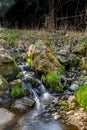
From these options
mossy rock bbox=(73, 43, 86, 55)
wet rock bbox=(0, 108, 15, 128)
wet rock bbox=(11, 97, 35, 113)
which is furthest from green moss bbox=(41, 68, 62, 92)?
mossy rock bbox=(73, 43, 86, 55)

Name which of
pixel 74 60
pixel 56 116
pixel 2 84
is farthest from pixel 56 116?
pixel 74 60

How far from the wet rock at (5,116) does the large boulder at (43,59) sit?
1884mm

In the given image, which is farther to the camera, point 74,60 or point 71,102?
point 74,60

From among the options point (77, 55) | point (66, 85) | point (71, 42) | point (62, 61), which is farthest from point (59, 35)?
point (66, 85)

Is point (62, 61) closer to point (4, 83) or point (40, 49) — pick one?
point (40, 49)

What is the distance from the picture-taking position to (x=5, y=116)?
542 centimetres

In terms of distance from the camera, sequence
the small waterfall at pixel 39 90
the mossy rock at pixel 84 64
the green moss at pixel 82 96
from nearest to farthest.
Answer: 1. the green moss at pixel 82 96
2. the small waterfall at pixel 39 90
3. the mossy rock at pixel 84 64

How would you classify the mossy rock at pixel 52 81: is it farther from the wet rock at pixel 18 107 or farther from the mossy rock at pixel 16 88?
the wet rock at pixel 18 107

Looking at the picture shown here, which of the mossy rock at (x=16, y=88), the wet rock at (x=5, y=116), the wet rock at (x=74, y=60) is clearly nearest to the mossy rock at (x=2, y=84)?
the mossy rock at (x=16, y=88)

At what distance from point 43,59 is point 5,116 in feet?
8.07

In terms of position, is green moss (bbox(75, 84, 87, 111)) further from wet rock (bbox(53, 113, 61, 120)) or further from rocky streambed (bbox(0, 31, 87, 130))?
wet rock (bbox(53, 113, 61, 120))

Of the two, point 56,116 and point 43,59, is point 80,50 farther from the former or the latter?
point 56,116

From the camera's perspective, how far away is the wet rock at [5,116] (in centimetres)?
517

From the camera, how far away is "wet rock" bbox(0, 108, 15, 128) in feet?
17.0
